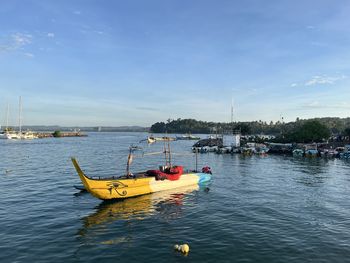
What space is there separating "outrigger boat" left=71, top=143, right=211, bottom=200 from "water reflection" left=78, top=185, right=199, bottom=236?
0.95 metres

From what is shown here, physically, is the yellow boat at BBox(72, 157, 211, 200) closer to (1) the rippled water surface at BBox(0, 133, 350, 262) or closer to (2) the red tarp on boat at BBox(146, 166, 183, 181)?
(2) the red tarp on boat at BBox(146, 166, 183, 181)

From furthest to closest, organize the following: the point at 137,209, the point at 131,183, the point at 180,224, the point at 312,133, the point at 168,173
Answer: the point at 312,133, the point at 168,173, the point at 131,183, the point at 137,209, the point at 180,224

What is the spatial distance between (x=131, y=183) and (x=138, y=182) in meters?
1.14

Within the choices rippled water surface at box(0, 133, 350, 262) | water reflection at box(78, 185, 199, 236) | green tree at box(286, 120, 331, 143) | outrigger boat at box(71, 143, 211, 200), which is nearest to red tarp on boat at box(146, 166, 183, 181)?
outrigger boat at box(71, 143, 211, 200)

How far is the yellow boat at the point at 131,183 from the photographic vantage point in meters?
36.9

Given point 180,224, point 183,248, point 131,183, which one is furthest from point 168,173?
point 183,248

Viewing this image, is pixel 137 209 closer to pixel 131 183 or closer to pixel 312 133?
pixel 131 183

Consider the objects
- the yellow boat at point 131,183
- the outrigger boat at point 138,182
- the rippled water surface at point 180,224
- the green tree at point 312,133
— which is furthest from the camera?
the green tree at point 312,133

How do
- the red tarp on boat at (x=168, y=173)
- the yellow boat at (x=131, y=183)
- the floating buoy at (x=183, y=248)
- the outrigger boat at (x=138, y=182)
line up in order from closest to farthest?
the floating buoy at (x=183, y=248) < the yellow boat at (x=131, y=183) < the outrigger boat at (x=138, y=182) < the red tarp on boat at (x=168, y=173)

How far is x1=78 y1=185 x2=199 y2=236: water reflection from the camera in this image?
31250 millimetres

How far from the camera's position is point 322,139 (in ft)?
463

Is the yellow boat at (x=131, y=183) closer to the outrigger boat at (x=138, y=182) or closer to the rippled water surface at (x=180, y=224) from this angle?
the outrigger boat at (x=138, y=182)

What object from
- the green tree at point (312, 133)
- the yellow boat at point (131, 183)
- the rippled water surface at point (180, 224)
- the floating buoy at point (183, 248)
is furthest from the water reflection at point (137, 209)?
the green tree at point (312, 133)

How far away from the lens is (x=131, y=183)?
39875 millimetres
